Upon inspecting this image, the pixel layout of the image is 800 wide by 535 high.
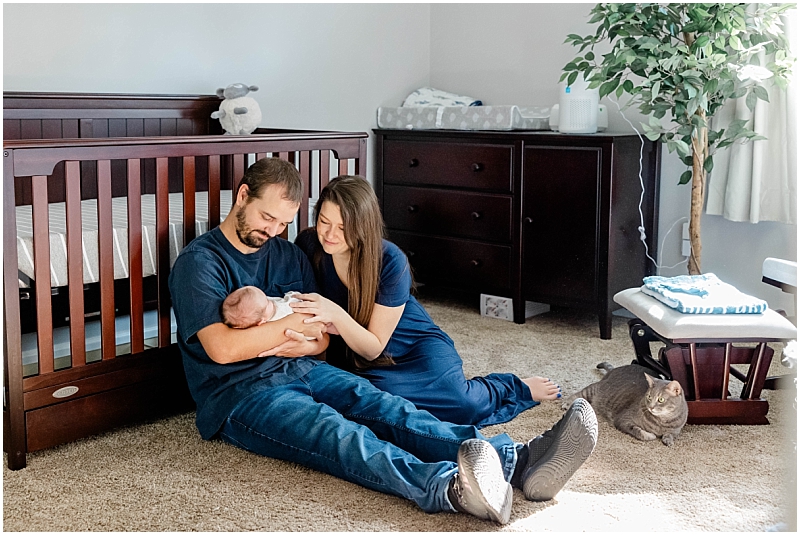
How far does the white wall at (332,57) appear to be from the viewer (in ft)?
9.61

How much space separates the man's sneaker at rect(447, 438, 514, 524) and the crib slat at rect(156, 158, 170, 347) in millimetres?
944

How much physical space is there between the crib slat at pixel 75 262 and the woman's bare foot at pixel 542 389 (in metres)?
1.17

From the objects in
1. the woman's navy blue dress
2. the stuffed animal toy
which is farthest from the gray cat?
the stuffed animal toy

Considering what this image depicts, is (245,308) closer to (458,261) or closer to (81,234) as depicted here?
(81,234)

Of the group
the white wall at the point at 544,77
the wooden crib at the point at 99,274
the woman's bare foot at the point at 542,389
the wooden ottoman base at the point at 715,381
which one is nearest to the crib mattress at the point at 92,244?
the wooden crib at the point at 99,274

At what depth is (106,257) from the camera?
2.06m

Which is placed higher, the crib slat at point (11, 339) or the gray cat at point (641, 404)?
the crib slat at point (11, 339)

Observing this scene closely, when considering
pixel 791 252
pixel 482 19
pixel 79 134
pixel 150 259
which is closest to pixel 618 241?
pixel 791 252

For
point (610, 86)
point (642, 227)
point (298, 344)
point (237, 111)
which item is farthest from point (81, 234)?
point (642, 227)

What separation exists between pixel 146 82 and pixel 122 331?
1.20 meters

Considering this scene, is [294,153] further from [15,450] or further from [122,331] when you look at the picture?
[15,450]

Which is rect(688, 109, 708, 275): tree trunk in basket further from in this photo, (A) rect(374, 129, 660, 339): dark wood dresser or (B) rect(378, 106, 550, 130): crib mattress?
(B) rect(378, 106, 550, 130): crib mattress

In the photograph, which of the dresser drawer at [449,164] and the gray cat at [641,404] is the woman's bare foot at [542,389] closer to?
the gray cat at [641,404]

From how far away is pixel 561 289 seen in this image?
3.24 metres
